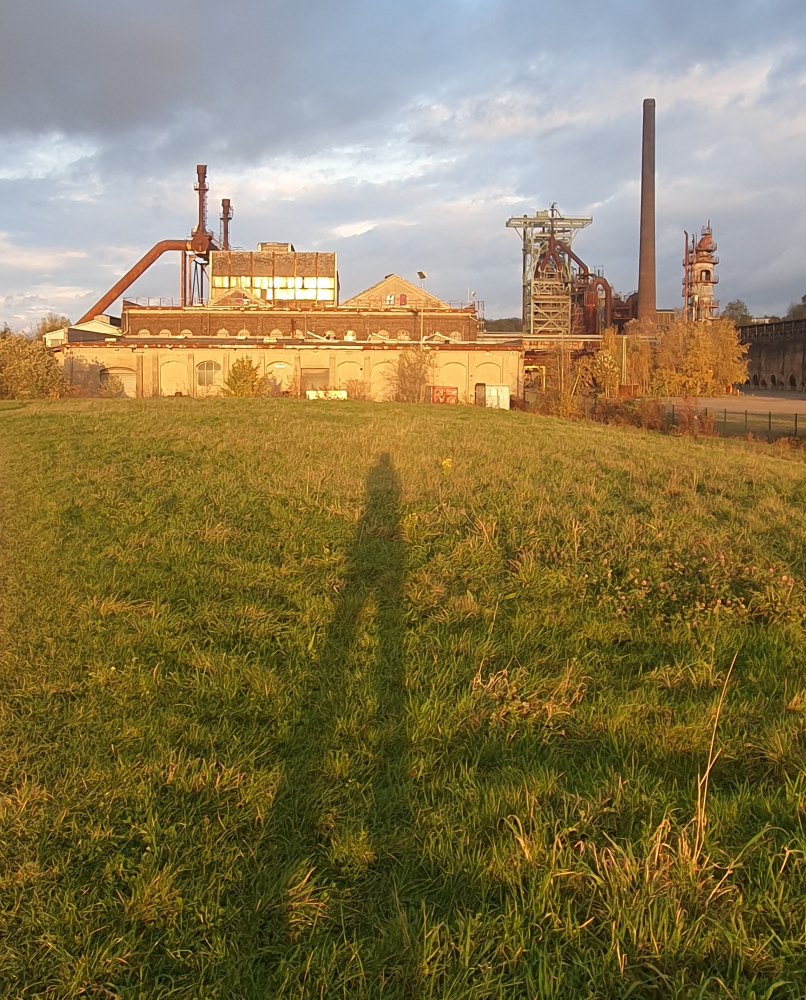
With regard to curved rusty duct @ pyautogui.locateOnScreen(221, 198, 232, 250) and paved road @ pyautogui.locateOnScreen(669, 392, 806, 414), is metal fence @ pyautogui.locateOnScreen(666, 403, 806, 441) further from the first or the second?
curved rusty duct @ pyautogui.locateOnScreen(221, 198, 232, 250)

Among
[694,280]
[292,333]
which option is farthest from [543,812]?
[694,280]

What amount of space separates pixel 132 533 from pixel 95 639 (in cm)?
238

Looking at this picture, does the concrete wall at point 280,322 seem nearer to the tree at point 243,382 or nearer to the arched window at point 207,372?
the arched window at point 207,372

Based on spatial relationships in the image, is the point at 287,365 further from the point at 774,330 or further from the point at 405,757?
the point at 405,757

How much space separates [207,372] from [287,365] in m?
5.42

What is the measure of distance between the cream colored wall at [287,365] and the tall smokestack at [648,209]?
66.9 feet

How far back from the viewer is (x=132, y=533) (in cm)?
664

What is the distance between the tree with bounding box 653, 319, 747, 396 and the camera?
5434 centimetres

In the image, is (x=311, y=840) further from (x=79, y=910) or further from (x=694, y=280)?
(x=694, y=280)

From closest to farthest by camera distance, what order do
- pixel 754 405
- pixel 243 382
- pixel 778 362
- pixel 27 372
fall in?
pixel 243 382 → pixel 27 372 → pixel 754 405 → pixel 778 362

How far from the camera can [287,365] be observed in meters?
48.4

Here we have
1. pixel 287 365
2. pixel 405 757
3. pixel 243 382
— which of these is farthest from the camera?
pixel 287 365

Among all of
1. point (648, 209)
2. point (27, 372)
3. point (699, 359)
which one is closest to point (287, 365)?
point (27, 372)

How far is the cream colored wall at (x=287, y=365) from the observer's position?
4778cm
